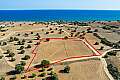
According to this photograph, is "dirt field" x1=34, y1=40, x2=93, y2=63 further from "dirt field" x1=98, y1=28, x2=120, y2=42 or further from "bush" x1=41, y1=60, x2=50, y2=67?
"dirt field" x1=98, y1=28, x2=120, y2=42

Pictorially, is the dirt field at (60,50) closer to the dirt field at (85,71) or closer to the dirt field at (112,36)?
the dirt field at (85,71)

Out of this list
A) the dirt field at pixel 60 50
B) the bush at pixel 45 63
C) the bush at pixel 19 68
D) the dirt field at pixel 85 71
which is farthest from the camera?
the dirt field at pixel 60 50

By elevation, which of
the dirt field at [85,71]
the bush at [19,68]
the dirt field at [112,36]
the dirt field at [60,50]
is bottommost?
the dirt field at [112,36]

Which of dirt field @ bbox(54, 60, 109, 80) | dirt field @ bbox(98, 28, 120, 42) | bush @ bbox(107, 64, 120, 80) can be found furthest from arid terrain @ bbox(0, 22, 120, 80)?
bush @ bbox(107, 64, 120, 80)

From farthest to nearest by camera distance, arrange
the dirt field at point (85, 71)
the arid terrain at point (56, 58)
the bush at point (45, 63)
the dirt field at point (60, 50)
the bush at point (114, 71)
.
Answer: the dirt field at point (60, 50), the bush at point (45, 63), the arid terrain at point (56, 58), the bush at point (114, 71), the dirt field at point (85, 71)

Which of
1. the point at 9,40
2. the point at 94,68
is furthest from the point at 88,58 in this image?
the point at 9,40

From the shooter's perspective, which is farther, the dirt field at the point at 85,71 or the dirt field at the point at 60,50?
the dirt field at the point at 60,50

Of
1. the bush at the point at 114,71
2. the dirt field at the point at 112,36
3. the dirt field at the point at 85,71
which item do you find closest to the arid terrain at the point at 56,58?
the dirt field at the point at 85,71

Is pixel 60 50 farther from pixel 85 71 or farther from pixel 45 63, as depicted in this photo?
pixel 85 71
